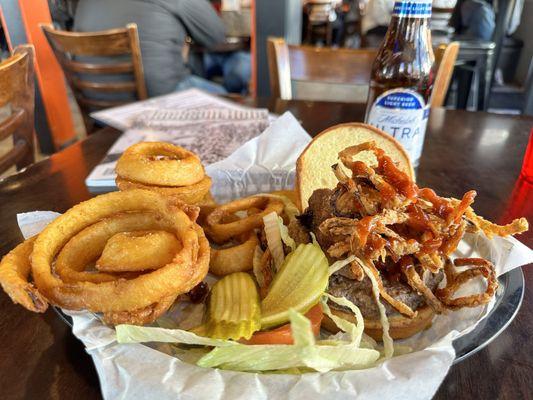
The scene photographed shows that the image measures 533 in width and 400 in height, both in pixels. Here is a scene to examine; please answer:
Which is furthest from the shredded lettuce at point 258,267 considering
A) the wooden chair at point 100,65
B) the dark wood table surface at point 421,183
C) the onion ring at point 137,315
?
the wooden chair at point 100,65

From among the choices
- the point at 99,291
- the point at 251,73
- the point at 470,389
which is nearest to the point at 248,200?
the point at 99,291

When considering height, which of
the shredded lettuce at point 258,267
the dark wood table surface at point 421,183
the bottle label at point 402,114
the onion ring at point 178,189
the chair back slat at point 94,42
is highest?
the chair back slat at point 94,42

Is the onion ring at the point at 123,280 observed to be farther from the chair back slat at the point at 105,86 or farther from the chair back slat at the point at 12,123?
the chair back slat at the point at 105,86

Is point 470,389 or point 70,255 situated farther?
point 70,255

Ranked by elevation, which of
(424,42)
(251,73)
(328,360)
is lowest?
(251,73)

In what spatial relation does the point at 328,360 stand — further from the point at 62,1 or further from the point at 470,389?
the point at 62,1

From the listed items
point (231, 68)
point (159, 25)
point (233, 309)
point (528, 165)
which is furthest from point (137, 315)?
point (231, 68)
